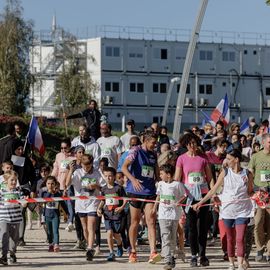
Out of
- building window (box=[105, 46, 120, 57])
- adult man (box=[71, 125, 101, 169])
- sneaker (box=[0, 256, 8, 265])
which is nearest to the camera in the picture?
sneaker (box=[0, 256, 8, 265])

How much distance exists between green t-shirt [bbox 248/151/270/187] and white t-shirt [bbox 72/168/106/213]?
245cm

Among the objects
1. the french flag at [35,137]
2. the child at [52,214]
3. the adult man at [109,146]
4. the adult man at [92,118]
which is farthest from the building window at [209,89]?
the child at [52,214]

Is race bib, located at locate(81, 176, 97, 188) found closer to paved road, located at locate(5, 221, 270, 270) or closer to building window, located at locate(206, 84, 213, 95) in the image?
paved road, located at locate(5, 221, 270, 270)

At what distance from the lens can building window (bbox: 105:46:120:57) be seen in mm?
97500

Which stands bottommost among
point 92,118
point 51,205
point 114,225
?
point 114,225

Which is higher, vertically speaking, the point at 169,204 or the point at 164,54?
the point at 164,54

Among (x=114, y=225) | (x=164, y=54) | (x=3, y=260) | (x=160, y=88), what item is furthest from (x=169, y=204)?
(x=160, y=88)

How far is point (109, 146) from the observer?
Result: 22.2m

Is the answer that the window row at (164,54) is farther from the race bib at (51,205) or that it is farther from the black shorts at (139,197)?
the black shorts at (139,197)

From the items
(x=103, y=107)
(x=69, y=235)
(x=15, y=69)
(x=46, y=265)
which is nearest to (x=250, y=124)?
(x=69, y=235)

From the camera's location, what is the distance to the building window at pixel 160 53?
99188 mm

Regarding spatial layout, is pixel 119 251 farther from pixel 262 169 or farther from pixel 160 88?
pixel 160 88

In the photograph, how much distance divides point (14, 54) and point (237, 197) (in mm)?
57840

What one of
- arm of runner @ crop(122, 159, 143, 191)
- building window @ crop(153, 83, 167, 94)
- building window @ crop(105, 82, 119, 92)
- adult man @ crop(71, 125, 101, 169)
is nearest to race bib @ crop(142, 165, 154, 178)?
arm of runner @ crop(122, 159, 143, 191)
